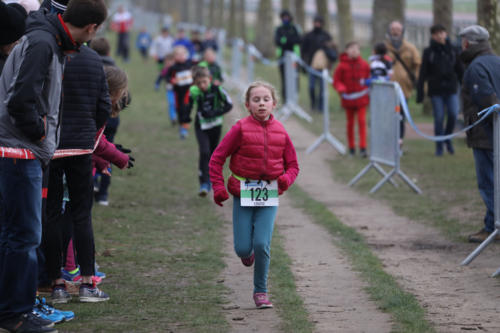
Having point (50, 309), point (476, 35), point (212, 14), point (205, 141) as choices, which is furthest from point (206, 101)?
point (212, 14)

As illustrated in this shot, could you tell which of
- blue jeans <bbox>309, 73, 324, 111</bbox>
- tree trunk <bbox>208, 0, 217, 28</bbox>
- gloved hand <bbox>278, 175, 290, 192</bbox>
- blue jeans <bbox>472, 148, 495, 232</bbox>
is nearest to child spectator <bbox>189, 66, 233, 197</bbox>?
blue jeans <bbox>472, 148, 495, 232</bbox>

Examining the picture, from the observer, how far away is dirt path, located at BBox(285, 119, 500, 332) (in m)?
6.54

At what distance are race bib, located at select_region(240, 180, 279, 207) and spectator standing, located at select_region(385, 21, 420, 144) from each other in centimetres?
921

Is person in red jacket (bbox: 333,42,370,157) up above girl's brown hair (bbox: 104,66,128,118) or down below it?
below

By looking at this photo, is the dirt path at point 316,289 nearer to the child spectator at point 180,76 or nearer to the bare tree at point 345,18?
the child spectator at point 180,76

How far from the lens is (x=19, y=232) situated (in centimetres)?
566

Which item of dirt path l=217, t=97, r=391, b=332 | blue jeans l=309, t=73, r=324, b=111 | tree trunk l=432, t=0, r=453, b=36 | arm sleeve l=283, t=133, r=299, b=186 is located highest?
tree trunk l=432, t=0, r=453, b=36

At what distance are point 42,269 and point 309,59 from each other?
1638cm

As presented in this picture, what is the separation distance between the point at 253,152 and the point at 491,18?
9.38 meters

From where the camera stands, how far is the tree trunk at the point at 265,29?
42.7 m

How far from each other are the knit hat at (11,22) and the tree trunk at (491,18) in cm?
1038

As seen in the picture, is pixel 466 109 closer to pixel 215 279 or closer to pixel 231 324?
pixel 215 279

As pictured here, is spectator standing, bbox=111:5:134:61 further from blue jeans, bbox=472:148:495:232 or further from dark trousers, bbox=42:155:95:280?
dark trousers, bbox=42:155:95:280

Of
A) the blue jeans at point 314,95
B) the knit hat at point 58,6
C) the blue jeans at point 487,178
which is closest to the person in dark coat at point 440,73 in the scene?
the blue jeans at point 487,178
